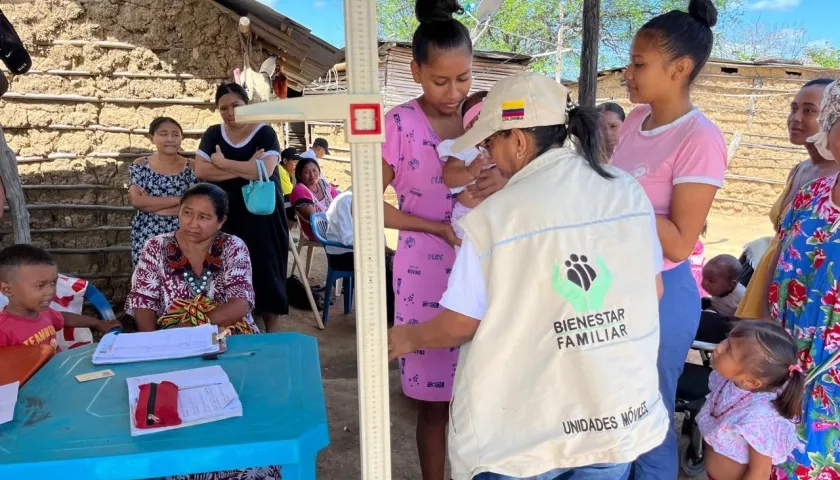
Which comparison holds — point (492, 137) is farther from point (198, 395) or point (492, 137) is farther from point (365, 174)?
point (198, 395)

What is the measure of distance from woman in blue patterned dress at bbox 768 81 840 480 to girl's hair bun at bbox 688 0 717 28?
0.51m

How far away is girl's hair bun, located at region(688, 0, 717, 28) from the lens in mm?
1754

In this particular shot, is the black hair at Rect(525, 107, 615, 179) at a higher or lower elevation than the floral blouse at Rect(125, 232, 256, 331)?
higher

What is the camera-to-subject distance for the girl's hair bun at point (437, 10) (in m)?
1.98

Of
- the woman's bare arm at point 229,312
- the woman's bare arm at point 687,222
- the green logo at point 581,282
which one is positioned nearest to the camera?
the green logo at point 581,282

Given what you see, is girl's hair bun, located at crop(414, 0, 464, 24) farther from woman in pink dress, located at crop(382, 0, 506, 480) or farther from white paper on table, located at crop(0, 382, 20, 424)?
white paper on table, located at crop(0, 382, 20, 424)

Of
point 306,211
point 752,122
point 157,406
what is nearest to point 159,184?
point 306,211

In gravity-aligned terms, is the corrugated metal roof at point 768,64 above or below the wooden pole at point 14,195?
above

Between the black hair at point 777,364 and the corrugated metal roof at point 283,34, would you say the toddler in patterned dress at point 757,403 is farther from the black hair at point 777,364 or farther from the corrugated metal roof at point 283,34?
the corrugated metal roof at point 283,34

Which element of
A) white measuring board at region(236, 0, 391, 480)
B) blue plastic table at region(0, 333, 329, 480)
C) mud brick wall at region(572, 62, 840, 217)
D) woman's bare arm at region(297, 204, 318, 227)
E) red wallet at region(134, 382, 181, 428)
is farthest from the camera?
mud brick wall at region(572, 62, 840, 217)

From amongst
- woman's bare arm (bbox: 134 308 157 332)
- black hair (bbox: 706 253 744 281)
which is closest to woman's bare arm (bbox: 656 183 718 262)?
woman's bare arm (bbox: 134 308 157 332)

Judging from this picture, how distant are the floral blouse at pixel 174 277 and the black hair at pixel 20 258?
0.35 m

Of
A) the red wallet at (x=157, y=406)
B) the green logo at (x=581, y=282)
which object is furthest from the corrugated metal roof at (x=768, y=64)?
the red wallet at (x=157, y=406)

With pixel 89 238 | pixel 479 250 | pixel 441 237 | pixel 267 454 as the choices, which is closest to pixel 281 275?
pixel 89 238
